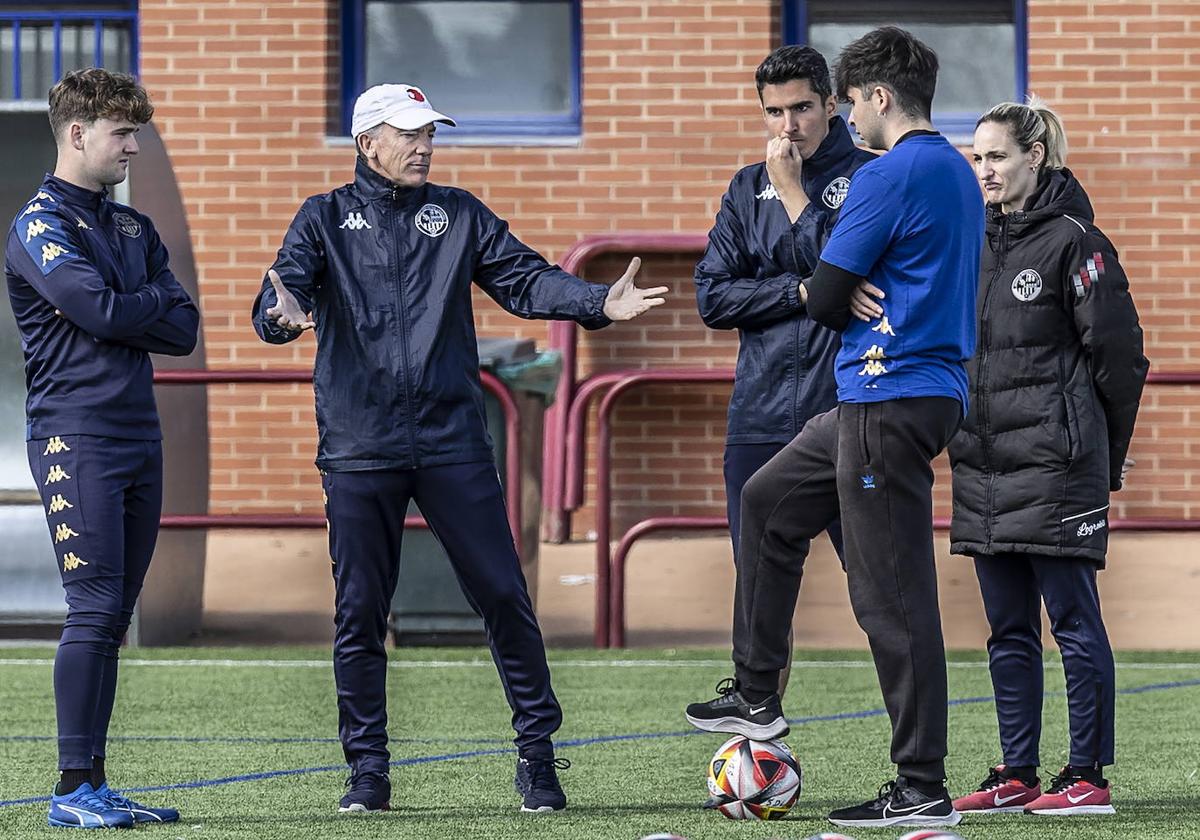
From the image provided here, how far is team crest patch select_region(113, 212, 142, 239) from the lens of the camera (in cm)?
521

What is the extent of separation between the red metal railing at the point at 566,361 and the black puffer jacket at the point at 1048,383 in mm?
5916

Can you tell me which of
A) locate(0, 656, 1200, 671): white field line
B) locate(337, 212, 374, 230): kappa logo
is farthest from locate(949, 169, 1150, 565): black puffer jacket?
locate(0, 656, 1200, 671): white field line

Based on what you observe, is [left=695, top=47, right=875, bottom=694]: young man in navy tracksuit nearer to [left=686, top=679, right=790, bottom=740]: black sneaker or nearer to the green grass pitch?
[left=686, top=679, right=790, bottom=740]: black sneaker

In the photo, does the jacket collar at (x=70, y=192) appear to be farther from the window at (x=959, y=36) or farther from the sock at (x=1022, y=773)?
the window at (x=959, y=36)

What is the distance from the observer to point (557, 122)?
38.6 feet

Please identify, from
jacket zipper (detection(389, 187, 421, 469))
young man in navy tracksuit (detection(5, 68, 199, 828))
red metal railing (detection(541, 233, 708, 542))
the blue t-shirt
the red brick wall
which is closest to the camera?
the blue t-shirt

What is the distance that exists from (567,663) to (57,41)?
18.4ft

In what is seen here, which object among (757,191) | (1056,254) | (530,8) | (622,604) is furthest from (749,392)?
(530,8)

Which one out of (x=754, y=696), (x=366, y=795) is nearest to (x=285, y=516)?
(x=366, y=795)

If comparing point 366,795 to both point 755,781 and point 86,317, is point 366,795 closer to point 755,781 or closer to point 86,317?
point 755,781

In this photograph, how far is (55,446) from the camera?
5.00m

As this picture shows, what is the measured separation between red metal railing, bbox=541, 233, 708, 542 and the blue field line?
13.1ft

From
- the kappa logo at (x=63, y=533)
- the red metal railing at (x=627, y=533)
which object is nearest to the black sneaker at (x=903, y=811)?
the kappa logo at (x=63, y=533)

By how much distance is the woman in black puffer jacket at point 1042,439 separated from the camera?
509cm
